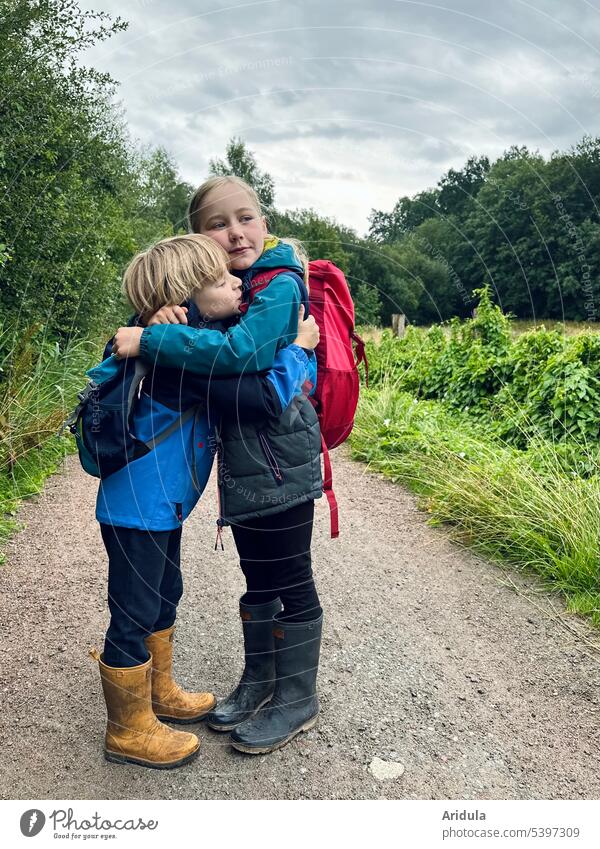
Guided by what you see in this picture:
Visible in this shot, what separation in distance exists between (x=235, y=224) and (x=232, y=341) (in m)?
0.39

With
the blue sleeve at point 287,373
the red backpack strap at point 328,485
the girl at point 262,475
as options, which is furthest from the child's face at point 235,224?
the red backpack strap at point 328,485

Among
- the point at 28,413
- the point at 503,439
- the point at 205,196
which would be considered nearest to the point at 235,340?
the point at 205,196

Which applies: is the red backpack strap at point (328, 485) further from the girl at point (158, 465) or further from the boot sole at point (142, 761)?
the boot sole at point (142, 761)

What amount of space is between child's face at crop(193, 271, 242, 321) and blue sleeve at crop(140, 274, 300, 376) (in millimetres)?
76

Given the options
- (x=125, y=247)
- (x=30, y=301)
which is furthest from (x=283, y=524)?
(x=125, y=247)

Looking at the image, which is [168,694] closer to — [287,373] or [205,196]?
[287,373]

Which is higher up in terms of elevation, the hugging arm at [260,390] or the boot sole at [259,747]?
the hugging arm at [260,390]

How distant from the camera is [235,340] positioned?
180 cm

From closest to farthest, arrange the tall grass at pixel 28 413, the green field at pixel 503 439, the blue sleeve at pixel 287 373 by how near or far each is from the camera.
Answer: the blue sleeve at pixel 287 373
the green field at pixel 503 439
the tall grass at pixel 28 413

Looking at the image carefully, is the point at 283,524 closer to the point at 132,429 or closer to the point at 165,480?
the point at 165,480

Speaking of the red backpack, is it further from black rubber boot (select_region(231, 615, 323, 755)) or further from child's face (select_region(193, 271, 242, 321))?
black rubber boot (select_region(231, 615, 323, 755))

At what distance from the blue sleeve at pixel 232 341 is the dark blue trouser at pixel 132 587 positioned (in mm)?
503

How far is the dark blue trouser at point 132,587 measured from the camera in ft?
6.40

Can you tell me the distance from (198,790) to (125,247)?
6.80 meters
